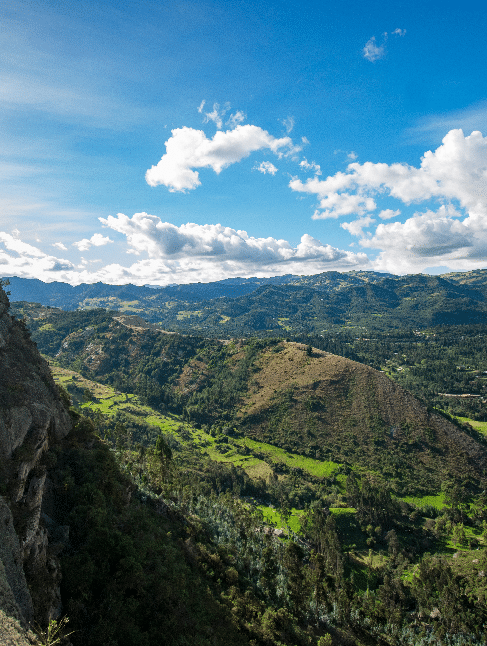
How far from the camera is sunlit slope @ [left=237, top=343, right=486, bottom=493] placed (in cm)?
13800

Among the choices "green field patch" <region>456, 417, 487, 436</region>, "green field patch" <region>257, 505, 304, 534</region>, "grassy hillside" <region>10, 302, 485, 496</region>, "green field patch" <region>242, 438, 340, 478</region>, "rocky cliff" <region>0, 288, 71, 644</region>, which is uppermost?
"rocky cliff" <region>0, 288, 71, 644</region>

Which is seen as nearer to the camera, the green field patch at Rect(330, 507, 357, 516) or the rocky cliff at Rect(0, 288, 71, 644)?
the rocky cliff at Rect(0, 288, 71, 644)

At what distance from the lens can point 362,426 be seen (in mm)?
158000

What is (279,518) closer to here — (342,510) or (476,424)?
(342,510)

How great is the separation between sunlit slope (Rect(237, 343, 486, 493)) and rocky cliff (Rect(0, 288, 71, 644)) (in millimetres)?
133796

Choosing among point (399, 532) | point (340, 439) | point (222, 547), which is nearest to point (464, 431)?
point (340, 439)

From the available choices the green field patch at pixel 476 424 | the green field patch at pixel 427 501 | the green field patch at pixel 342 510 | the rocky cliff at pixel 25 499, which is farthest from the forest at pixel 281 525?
the green field patch at pixel 476 424

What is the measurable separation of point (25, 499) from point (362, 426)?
15466cm

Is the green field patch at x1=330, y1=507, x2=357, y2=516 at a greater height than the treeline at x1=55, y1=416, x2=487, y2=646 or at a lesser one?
lesser

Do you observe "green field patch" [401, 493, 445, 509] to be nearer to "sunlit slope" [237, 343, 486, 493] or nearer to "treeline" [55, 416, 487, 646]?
"sunlit slope" [237, 343, 486, 493]

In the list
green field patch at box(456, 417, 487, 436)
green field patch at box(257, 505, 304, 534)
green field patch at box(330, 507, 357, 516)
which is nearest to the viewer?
green field patch at box(257, 505, 304, 534)

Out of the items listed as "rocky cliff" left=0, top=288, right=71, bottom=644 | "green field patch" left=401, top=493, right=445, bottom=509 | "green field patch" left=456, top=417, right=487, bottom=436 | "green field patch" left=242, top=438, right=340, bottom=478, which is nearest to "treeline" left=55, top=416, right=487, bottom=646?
"rocky cliff" left=0, top=288, right=71, bottom=644

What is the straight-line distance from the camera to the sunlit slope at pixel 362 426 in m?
138

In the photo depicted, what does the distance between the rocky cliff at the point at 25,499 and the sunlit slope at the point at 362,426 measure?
5268 inches
